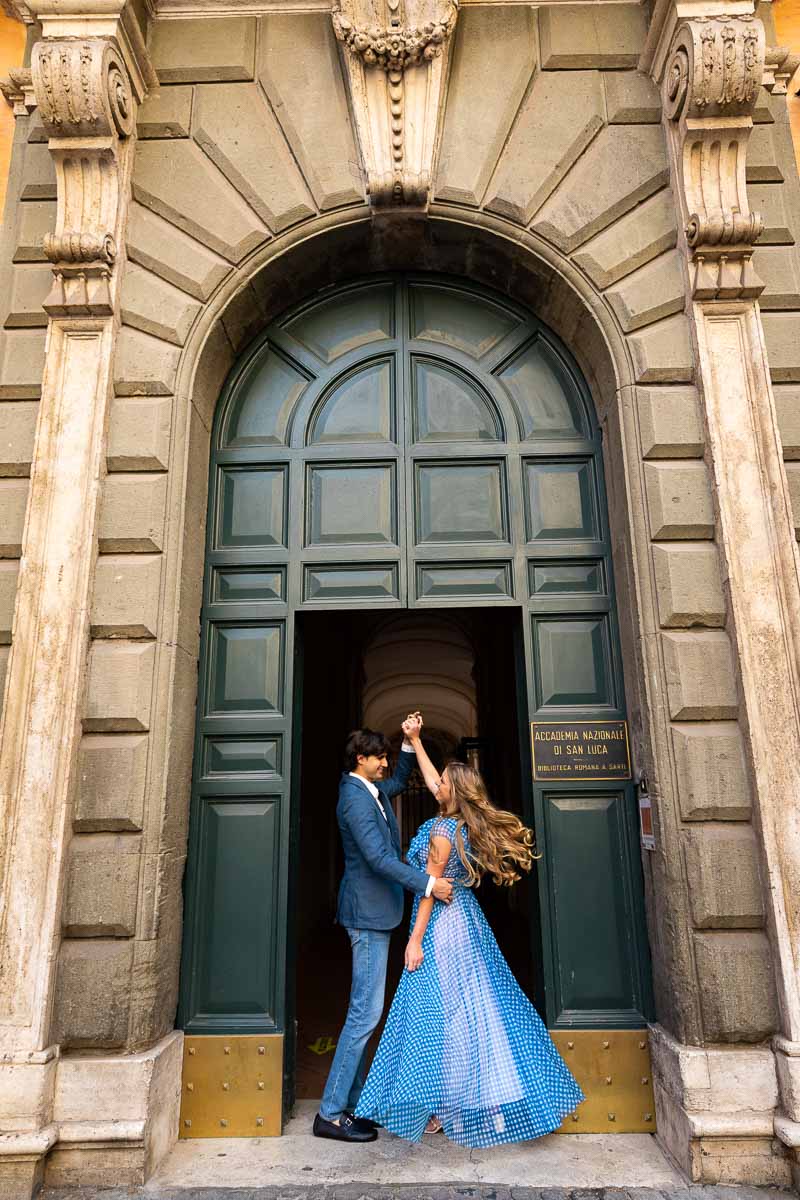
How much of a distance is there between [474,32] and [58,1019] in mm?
6193

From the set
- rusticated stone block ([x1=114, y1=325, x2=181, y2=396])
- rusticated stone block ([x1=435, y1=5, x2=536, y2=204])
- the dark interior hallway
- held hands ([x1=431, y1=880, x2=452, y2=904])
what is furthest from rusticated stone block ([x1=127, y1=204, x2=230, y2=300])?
held hands ([x1=431, y1=880, x2=452, y2=904])

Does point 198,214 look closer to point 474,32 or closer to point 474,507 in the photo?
point 474,32

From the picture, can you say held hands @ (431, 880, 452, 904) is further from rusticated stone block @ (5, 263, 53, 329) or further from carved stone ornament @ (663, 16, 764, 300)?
rusticated stone block @ (5, 263, 53, 329)

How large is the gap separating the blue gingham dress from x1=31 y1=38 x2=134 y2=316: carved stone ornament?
11.9 feet

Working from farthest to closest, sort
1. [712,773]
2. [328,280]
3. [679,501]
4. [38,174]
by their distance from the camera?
[328,280] → [38,174] → [679,501] → [712,773]

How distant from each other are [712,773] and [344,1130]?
2557mm

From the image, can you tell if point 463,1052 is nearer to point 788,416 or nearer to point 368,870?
point 368,870

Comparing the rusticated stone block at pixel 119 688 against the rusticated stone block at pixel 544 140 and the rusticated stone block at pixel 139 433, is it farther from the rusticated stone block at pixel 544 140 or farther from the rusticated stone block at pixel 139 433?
the rusticated stone block at pixel 544 140

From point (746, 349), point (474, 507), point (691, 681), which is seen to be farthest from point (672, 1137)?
point (746, 349)

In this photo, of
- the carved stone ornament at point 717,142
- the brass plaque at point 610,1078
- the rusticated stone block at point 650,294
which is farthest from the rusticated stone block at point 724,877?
the carved stone ornament at point 717,142

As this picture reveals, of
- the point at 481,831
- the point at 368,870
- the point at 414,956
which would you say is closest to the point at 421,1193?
the point at 414,956

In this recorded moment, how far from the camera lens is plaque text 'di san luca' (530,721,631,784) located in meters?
4.41

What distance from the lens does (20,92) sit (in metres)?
4.99

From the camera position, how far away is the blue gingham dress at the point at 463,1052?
3.63 m
